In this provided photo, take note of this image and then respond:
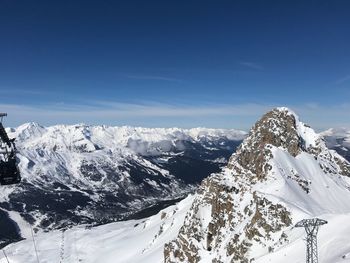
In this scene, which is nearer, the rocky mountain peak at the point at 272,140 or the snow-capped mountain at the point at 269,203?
the snow-capped mountain at the point at 269,203

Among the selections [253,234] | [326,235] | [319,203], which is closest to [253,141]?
[319,203]

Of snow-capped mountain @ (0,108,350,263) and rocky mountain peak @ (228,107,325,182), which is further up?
rocky mountain peak @ (228,107,325,182)

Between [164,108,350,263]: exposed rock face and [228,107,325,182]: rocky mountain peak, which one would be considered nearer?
[164,108,350,263]: exposed rock face

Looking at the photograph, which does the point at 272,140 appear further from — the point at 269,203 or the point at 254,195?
Result: the point at 269,203

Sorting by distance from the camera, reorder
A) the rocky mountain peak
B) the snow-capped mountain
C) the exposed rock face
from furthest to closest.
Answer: the rocky mountain peak, the exposed rock face, the snow-capped mountain

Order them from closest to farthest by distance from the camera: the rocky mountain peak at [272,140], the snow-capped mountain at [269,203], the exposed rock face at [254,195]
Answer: the snow-capped mountain at [269,203]
the exposed rock face at [254,195]
the rocky mountain peak at [272,140]

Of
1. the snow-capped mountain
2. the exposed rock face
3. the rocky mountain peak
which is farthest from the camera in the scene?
the rocky mountain peak

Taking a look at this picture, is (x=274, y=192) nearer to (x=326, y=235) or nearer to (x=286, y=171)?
(x=286, y=171)
